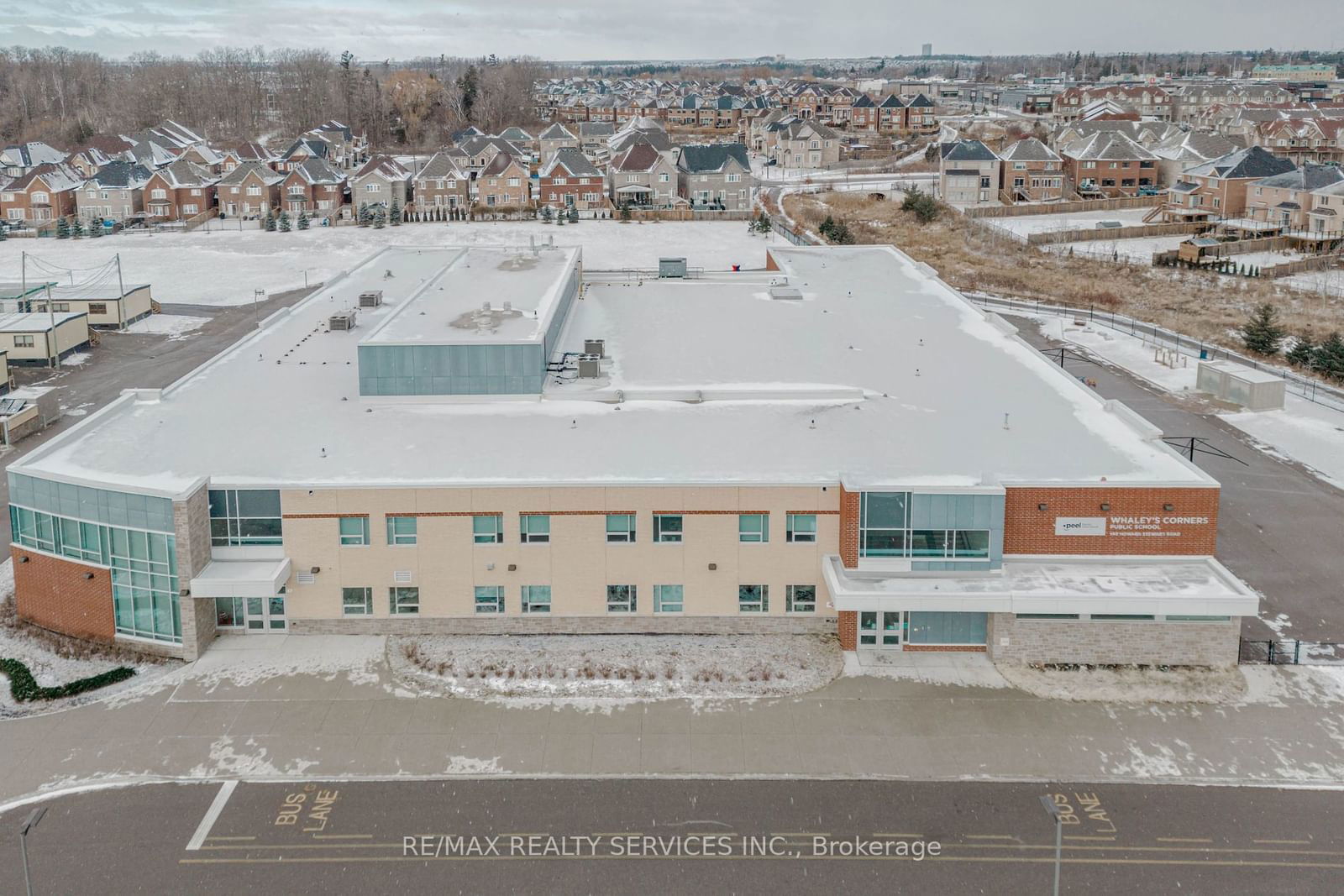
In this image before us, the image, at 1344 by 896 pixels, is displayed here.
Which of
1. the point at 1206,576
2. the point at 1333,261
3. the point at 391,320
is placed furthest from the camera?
the point at 1333,261

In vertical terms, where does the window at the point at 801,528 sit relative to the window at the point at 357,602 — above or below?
above

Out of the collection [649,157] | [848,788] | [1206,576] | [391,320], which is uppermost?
[649,157]

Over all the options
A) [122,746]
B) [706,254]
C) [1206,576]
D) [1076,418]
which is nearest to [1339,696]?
[1206,576]

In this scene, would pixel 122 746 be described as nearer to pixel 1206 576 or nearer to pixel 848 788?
pixel 848 788

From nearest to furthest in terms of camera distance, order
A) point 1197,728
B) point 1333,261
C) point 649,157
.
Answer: point 1197,728 < point 1333,261 < point 649,157

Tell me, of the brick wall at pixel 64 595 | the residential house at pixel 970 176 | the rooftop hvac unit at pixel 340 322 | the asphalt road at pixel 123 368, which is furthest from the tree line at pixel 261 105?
the brick wall at pixel 64 595

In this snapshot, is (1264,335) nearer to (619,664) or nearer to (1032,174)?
(619,664)

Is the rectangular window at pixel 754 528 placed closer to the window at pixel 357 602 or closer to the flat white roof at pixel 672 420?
the flat white roof at pixel 672 420
